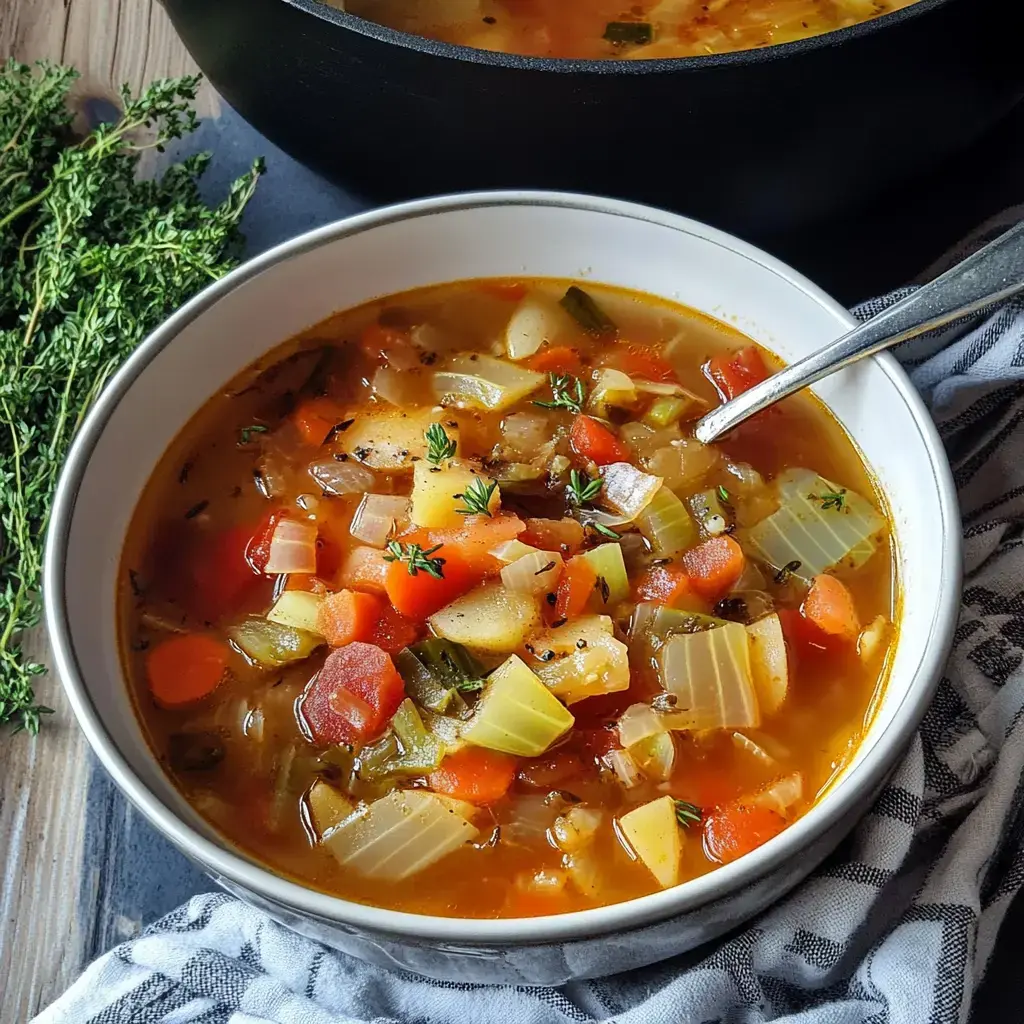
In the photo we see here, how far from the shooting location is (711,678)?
210 cm

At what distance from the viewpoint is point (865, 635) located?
7.22 feet

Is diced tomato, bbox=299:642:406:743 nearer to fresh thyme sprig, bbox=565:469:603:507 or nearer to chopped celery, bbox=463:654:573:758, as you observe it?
chopped celery, bbox=463:654:573:758

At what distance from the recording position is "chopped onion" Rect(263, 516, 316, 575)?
89.1 inches

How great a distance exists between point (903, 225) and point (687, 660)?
139 centimetres

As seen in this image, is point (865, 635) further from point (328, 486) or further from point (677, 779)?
point (328, 486)

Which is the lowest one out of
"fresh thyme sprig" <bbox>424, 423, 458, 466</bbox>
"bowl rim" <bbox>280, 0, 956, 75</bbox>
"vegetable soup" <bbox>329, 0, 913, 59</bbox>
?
"fresh thyme sprig" <bbox>424, 423, 458, 466</bbox>

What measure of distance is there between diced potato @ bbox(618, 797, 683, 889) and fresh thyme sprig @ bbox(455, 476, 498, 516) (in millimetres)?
558

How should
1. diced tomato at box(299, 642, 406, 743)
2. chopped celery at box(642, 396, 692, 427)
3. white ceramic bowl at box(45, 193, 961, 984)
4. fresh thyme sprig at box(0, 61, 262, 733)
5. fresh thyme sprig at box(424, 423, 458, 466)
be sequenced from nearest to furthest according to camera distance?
white ceramic bowl at box(45, 193, 961, 984) → diced tomato at box(299, 642, 406, 743) → fresh thyme sprig at box(424, 423, 458, 466) → chopped celery at box(642, 396, 692, 427) → fresh thyme sprig at box(0, 61, 262, 733)

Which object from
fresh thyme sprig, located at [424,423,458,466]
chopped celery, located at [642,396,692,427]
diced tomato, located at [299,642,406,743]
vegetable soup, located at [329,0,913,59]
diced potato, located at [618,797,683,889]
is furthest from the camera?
vegetable soup, located at [329,0,913,59]

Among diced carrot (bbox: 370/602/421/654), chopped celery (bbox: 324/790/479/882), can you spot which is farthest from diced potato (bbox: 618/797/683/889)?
diced carrot (bbox: 370/602/421/654)

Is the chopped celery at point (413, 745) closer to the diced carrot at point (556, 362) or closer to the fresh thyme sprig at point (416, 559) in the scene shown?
the fresh thyme sprig at point (416, 559)

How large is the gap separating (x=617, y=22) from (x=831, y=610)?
1584 mm

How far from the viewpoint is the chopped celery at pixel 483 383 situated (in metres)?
2.46

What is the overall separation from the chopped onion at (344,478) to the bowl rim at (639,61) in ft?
2.44
